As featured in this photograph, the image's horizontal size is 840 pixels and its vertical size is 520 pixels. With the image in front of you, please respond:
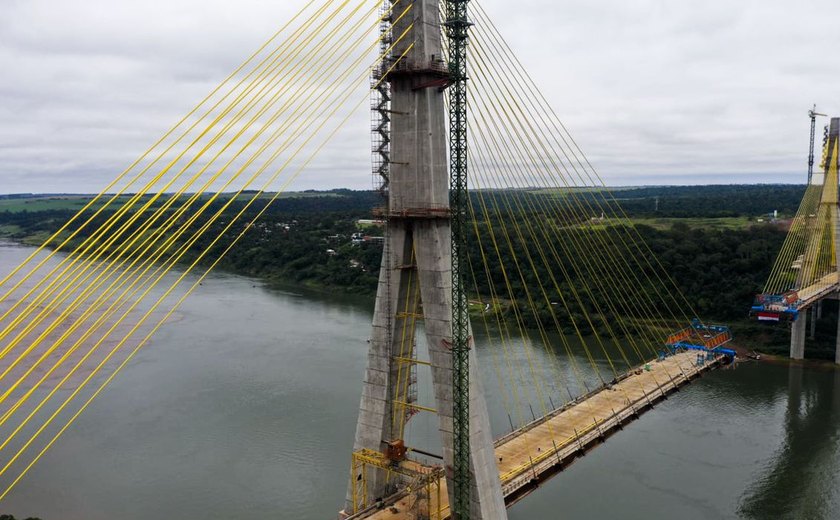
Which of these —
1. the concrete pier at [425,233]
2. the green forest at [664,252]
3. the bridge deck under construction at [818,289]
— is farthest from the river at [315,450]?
the concrete pier at [425,233]

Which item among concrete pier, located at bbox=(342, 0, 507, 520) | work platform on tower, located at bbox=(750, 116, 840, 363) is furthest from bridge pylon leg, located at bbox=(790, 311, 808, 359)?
concrete pier, located at bbox=(342, 0, 507, 520)

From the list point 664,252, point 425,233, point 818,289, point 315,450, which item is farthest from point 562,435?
point 664,252

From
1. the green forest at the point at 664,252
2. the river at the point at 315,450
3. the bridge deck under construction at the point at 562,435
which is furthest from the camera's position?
the green forest at the point at 664,252

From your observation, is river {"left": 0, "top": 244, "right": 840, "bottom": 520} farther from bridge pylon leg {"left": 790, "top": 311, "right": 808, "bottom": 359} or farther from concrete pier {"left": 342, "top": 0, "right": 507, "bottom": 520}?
concrete pier {"left": 342, "top": 0, "right": 507, "bottom": 520}

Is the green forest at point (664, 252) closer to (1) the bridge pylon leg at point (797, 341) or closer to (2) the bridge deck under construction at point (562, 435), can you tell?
(1) the bridge pylon leg at point (797, 341)

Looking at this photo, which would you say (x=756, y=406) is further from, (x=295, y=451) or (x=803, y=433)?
(x=295, y=451)

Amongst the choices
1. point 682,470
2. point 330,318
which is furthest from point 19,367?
point 682,470
